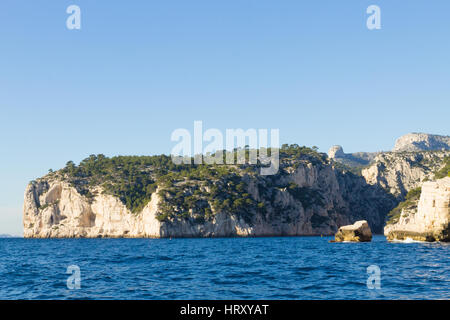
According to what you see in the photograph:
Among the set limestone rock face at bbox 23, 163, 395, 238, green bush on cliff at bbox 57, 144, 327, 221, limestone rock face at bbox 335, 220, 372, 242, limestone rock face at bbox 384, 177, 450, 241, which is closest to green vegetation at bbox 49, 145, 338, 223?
green bush on cliff at bbox 57, 144, 327, 221

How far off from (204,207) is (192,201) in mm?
4723

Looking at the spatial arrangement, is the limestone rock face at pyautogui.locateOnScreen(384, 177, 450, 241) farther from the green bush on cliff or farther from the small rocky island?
the green bush on cliff

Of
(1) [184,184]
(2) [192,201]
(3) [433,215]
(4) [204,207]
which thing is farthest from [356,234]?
(1) [184,184]

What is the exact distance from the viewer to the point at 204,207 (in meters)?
154

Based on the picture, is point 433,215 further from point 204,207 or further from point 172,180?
point 172,180

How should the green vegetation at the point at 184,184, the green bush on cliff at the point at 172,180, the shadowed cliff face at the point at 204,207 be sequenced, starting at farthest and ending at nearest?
the green bush on cliff at the point at 172,180
the green vegetation at the point at 184,184
the shadowed cliff face at the point at 204,207

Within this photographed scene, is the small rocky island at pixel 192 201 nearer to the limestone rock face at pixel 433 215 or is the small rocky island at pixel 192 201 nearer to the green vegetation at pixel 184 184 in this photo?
the green vegetation at pixel 184 184

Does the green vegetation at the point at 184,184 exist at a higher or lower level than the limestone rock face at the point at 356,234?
higher

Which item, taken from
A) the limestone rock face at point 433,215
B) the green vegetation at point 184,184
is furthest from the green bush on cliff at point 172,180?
the limestone rock face at point 433,215

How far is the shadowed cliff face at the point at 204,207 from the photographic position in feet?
489

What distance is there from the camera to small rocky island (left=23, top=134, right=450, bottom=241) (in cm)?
14900

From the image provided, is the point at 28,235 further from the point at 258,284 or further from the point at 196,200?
the point at 258,284
